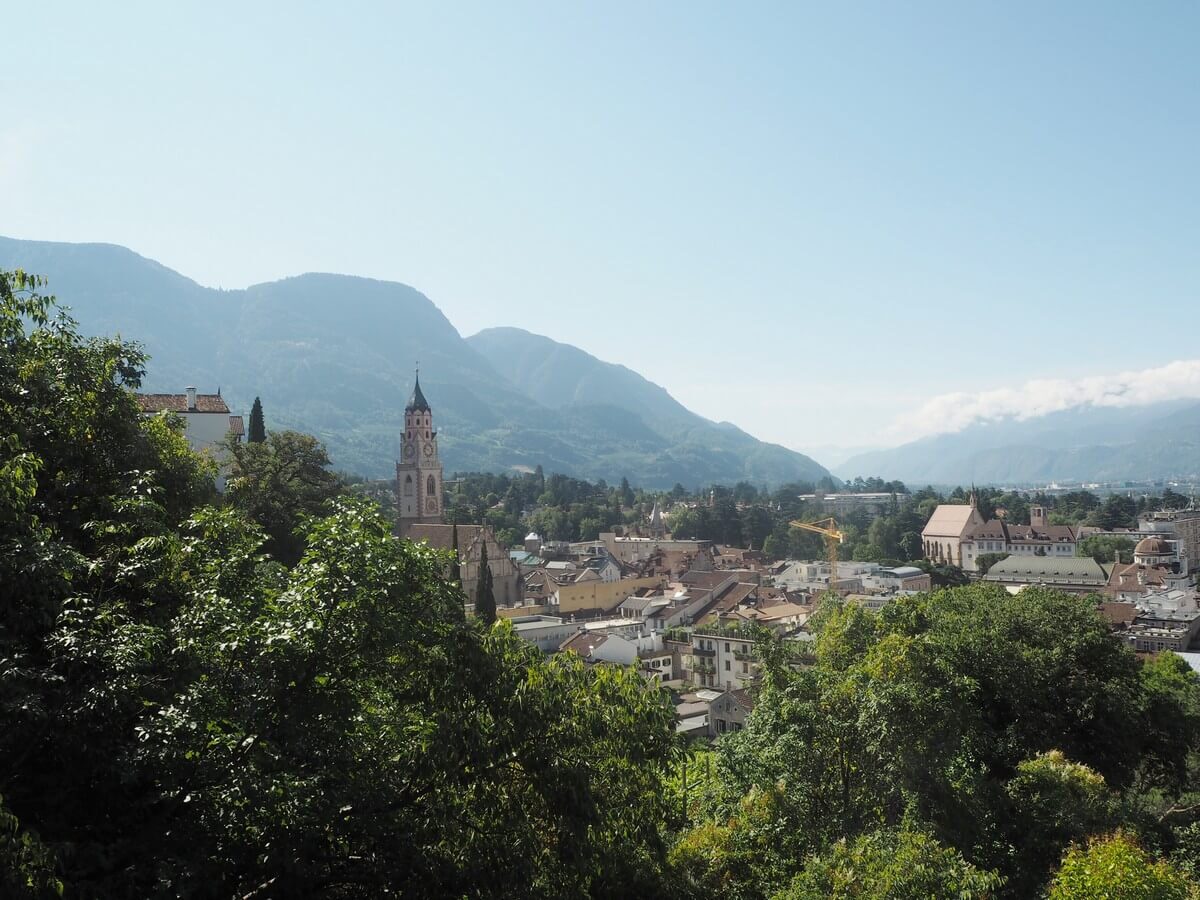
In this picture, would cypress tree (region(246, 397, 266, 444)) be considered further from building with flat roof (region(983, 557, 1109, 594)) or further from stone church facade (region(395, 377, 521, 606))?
building with flat roof (region(983, 557, 1109, 594))

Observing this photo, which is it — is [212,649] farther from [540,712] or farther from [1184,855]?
[1184,855]

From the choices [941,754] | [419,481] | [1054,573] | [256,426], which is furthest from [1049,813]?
[1054,573]

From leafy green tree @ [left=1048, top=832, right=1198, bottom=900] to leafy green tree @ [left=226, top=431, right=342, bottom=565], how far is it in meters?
14.4

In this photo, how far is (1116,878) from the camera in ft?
29.0

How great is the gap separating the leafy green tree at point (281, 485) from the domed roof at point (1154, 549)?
2625 inches

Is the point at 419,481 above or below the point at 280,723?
above

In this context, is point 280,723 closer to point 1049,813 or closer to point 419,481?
point 1049,813

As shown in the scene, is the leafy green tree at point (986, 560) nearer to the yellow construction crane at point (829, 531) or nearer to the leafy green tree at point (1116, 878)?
the yellow construction crane at point (829, 531)

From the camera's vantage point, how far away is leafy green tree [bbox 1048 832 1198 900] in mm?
8805

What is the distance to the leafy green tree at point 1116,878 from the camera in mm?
8805

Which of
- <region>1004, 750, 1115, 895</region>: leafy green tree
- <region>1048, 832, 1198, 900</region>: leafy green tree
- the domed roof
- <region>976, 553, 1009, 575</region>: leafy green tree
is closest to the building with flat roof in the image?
the domed roof

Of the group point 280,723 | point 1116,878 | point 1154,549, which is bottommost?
point 1154,549

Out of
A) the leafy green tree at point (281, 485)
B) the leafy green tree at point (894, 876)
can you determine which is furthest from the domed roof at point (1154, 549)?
the leafy green tree at point (894, 876)

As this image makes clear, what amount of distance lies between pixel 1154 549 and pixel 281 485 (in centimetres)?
7053
